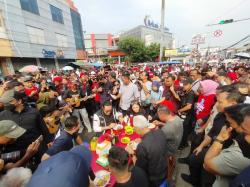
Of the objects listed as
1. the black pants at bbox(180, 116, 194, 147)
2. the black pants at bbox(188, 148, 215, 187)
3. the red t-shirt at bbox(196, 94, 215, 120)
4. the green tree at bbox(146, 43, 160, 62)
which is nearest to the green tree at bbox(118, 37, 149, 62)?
the green tree at bbox(146, 43, 160, 62)

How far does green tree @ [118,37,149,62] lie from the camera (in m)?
44.9

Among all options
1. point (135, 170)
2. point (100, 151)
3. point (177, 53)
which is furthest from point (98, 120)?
point (177, 53)

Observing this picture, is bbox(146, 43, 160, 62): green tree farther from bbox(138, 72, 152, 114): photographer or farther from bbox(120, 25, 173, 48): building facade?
bbox(138, 72, 152, 114): photographer

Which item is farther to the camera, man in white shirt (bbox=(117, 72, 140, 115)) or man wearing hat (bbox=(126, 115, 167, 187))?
man in white shirt (bbox=(117, 72, 140, 115))

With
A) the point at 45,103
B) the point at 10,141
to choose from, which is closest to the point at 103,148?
the point at 10,141

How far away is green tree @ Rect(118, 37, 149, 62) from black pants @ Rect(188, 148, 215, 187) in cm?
Answer: 4436

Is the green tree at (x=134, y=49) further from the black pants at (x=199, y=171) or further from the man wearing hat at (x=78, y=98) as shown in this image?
the black pants at (x=199, y=171)

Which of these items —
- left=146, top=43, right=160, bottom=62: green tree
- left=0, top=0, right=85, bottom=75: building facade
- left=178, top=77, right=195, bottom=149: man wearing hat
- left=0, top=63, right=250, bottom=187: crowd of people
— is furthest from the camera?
left=146, top=43, right=160, bottom=62: green tree

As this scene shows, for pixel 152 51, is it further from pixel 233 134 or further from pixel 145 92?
pixel 233 134

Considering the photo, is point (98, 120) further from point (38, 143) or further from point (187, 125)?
point (187, 125)

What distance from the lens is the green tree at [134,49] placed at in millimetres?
44875

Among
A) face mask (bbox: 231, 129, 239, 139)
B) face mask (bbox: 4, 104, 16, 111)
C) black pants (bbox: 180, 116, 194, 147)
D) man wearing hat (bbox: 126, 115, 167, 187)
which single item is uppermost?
face mask (bbox: 4, 104, 16, 111)

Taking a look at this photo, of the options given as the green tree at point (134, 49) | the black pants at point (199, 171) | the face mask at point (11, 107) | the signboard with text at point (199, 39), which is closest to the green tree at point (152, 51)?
the green tree at point (134, 49)

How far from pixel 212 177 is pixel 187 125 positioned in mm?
2011
